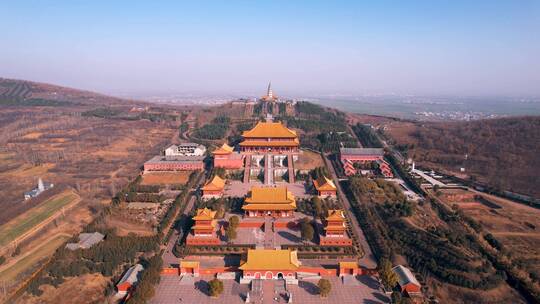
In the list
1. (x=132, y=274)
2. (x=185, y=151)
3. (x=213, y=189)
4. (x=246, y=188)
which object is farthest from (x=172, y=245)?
(x=185, y=151)

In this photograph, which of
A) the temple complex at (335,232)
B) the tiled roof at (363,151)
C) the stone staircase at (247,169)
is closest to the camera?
the temple complex at (335,232)

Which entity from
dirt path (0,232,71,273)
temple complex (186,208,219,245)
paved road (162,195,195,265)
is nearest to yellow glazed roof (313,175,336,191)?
temple complex (186,208,219,245)

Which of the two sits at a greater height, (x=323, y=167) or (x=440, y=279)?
(x=323, y=167)

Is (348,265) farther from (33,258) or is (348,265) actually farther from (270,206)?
(33,258)

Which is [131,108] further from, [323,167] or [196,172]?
[323,167]

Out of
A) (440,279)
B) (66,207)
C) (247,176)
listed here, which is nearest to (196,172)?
(247,176)

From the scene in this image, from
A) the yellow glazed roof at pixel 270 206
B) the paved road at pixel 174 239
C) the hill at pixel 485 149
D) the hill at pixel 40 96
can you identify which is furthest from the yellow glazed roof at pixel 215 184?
the hill at pixel 40 96

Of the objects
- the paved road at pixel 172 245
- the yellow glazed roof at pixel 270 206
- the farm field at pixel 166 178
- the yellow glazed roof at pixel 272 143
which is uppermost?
the yellow glazed roof at pixel 272 143

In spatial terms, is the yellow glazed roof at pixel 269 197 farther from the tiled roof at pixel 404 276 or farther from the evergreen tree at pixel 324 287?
the tiled roof at pixel 404 276
